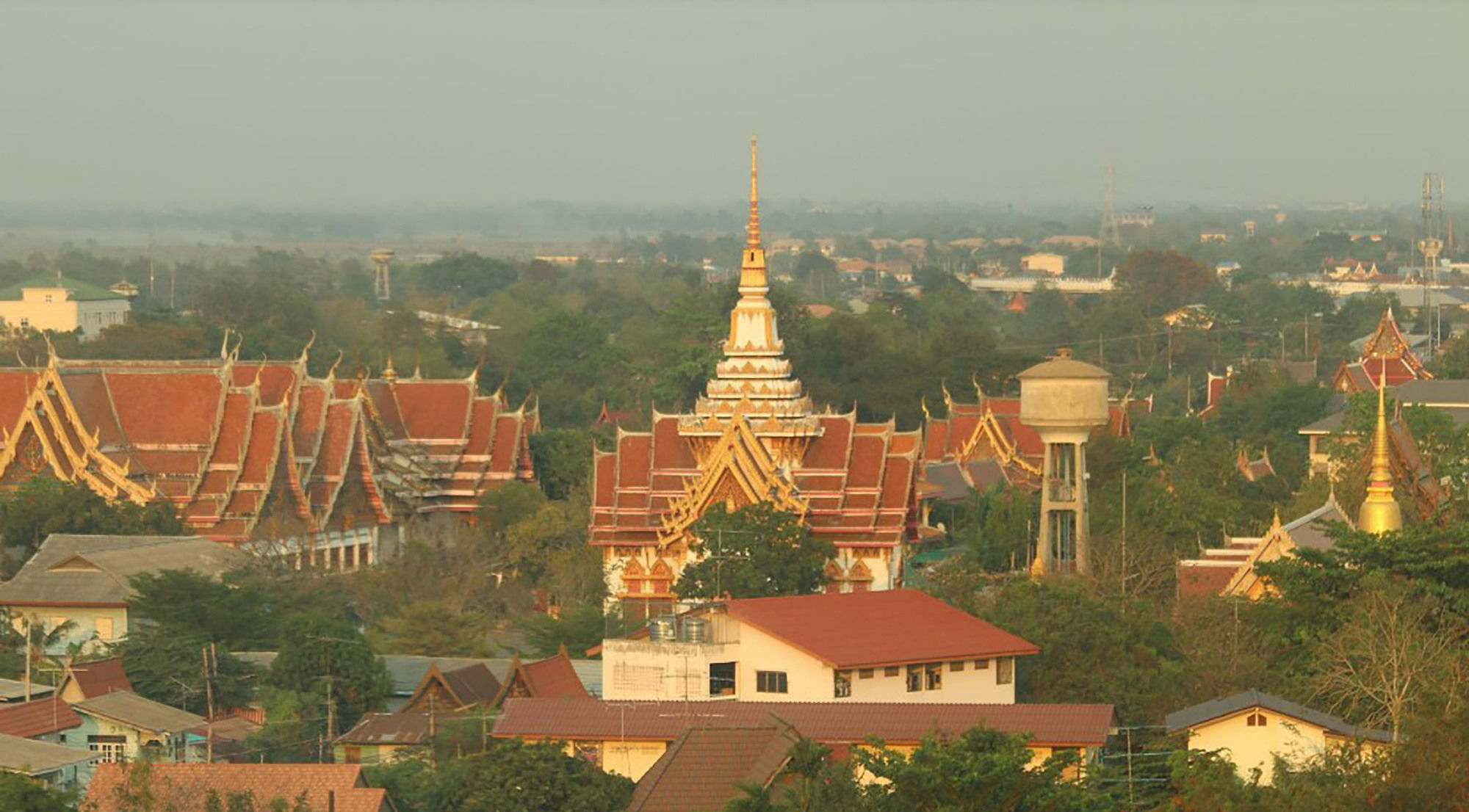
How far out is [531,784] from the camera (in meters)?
30.3

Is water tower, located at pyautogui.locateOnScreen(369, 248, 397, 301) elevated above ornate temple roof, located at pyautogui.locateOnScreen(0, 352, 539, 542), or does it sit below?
below

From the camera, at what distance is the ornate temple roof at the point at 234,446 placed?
52.5 metres

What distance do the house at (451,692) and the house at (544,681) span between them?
0.19 m

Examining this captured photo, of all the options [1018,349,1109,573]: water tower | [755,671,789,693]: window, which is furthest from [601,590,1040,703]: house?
[1018,349,1109,573]: water tower

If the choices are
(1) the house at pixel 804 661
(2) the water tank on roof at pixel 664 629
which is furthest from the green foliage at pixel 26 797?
(2) the water tank on roof at pixel 664 629

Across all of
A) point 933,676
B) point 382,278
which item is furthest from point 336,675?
point 382,278

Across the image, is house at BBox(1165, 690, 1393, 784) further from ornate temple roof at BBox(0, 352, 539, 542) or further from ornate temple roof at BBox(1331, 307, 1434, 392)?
ornate temple roof at BBox(1331, 307, 1434, 392)

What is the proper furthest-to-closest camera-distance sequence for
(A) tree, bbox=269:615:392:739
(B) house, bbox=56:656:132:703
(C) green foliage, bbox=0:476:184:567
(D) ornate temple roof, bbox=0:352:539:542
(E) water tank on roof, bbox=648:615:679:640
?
1. (D) ornate temple roof, bbox=0:352:539:542
2. (C) green foliage, bbox=0:476:184:567
3. (A) tree, bbox=269:615:392:739
4. (B) house, bbox=56:656:132:703
5. (E) water tank on roof, bbox=648:615:679:640

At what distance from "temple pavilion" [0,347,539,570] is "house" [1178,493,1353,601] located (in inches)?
541

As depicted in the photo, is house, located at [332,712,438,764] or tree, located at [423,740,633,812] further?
house, located at [332,712,438,764]

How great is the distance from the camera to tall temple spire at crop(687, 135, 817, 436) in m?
50.1

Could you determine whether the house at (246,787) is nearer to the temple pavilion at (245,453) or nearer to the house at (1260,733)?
the house at (1260,733)

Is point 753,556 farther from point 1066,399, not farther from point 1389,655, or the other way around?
point 1389,655

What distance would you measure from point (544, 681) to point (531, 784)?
711cm
